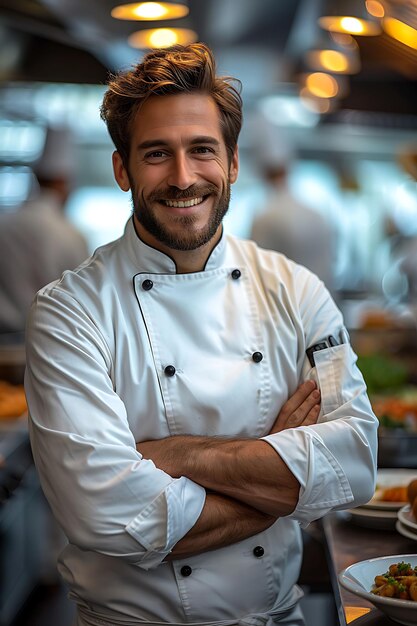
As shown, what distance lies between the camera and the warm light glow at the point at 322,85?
626 centimetres

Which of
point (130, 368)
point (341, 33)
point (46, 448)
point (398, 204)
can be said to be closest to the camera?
point (46, 448)

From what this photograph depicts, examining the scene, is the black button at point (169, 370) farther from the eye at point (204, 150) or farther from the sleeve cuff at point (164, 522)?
the eye at point (204, 150)

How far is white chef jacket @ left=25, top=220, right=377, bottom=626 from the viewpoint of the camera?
6.15ft

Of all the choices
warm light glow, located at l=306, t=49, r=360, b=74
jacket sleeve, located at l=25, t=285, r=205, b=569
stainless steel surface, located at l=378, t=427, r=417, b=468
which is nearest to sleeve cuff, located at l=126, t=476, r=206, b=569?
jacket sleeve, located at l=25, t=285, r=205, b=569

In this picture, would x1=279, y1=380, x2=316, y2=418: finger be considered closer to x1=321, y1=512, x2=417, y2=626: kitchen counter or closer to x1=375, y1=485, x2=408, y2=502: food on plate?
x1=321, y1=512, x2=417, y2=626: kitchen counter

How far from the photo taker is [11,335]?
205 inches

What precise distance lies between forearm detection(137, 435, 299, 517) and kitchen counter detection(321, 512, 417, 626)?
20 cm

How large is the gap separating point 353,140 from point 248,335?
10.8 metres

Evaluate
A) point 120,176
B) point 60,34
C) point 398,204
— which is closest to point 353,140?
point 398,204

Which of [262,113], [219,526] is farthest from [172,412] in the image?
[262,113]

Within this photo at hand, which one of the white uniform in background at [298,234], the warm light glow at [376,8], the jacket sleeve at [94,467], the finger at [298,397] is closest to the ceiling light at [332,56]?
the white uniform in background at [298,234]

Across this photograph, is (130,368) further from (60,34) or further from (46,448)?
(60,34)

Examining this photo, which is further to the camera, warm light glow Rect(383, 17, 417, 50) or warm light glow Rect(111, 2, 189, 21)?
warm light glow Rect(111, 2, 189, 21)

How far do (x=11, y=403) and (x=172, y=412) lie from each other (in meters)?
2.06
